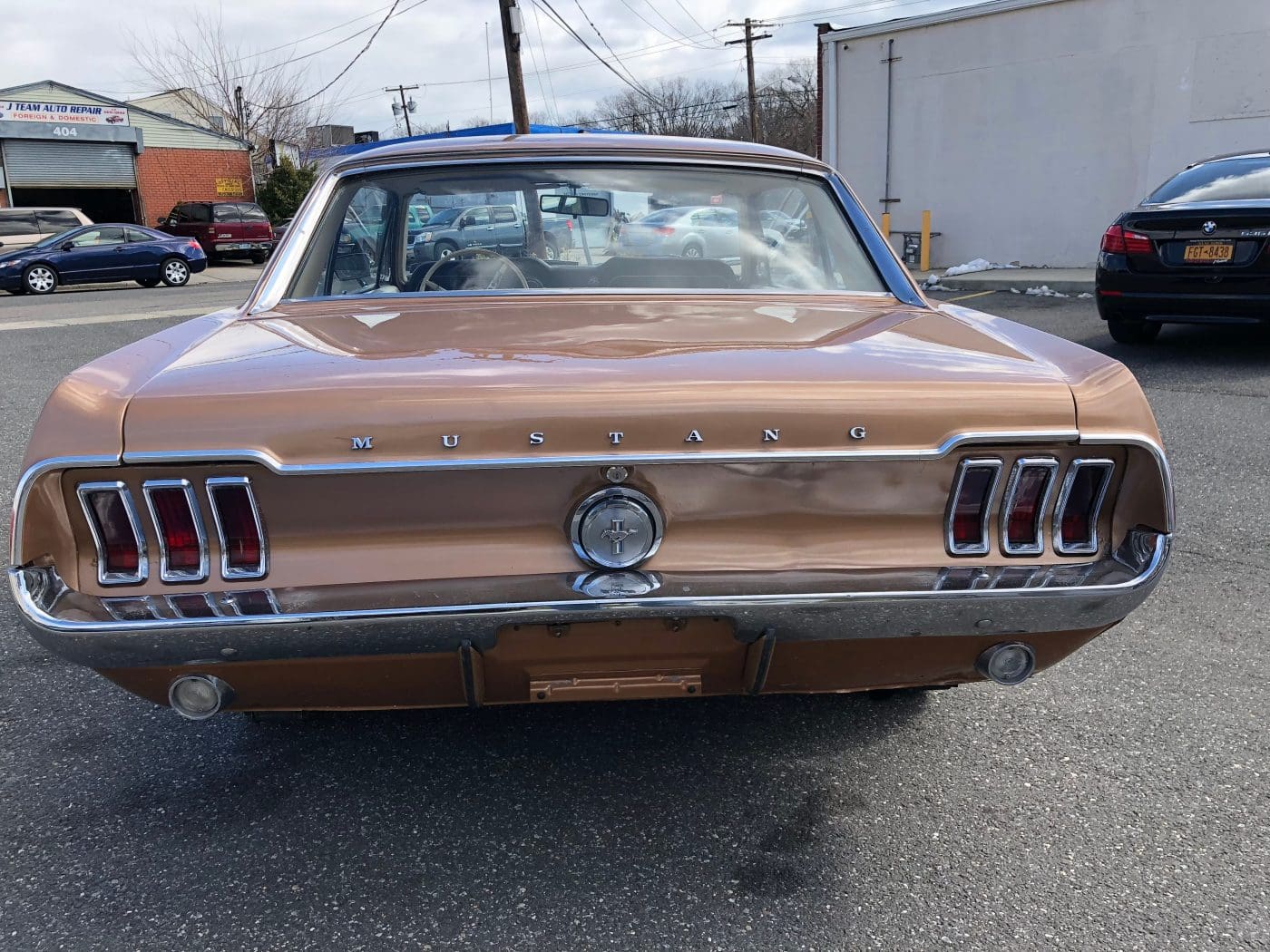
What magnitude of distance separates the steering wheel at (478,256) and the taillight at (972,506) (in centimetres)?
152

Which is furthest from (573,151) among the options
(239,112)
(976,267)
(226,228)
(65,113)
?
(239,112)

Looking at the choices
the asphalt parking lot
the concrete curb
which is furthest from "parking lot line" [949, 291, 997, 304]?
the asphalt parking lot

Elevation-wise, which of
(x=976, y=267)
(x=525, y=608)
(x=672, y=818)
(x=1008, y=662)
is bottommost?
(x=976, y=267)

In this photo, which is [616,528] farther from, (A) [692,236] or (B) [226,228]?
(B) [226,228]

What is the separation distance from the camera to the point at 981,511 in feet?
6.68

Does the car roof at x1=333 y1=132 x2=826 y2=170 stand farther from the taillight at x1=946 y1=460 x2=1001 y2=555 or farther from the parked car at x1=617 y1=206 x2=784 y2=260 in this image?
the taillight at x1=946 y1=460 x2=1001 y2=555

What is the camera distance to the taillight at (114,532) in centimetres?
189

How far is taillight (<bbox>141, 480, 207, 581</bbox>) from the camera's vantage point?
1884 mm

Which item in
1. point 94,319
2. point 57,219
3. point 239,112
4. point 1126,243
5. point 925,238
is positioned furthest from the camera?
point 239,112

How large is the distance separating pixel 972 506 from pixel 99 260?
853 inches

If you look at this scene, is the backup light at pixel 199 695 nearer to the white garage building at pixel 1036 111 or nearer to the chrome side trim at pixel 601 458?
the chrome side trim at pixel 601 458

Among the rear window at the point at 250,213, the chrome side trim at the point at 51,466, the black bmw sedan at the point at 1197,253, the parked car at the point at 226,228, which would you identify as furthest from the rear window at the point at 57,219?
the chrome side trim at the point at 51,466

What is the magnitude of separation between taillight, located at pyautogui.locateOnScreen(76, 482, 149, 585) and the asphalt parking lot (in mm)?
742

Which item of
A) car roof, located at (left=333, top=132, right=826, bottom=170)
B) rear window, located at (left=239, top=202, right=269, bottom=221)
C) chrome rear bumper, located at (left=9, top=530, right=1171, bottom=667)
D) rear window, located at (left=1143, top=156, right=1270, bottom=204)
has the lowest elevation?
rear window, located at (left=239, top=202, right=269, bottom=221)
